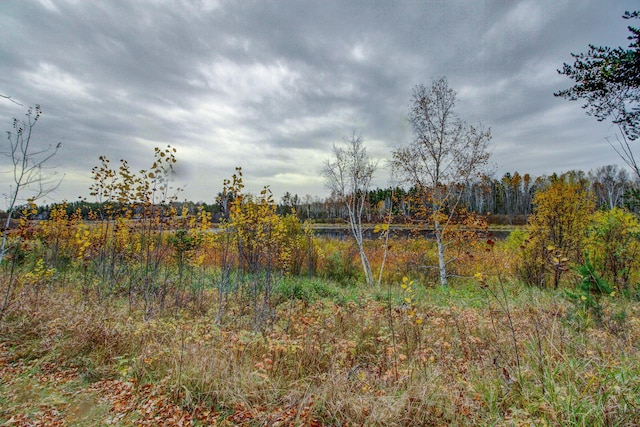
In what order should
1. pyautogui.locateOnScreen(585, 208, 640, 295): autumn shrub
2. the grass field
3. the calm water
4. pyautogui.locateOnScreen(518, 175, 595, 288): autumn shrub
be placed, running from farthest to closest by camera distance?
the calm water, pyautogui.locateOnScreen(518, 175, 595, 288): autumn shrub, pyautogui.locateOnScreen(585, 208, 640, 295): autumn shrub, the grass field

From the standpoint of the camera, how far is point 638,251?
7.56 metres

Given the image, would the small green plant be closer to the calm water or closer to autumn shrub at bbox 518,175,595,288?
autumn shrub at bbox 518,175,595,288

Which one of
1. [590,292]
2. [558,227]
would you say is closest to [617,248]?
[558,227]

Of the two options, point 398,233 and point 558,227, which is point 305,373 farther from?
point 398,233

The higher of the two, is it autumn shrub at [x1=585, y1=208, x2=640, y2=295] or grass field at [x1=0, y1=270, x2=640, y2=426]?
autumn shrub at [x1=585, y1=208, x2=640, y2=295]

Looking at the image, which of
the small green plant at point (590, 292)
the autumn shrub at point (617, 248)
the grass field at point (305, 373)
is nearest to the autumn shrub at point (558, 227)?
the autumn shrub at point (617, 248)

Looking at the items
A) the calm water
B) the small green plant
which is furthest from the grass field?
the calm water

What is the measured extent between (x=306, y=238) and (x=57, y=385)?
32.6 feet

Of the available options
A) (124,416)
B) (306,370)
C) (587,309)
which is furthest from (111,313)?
(587,309)

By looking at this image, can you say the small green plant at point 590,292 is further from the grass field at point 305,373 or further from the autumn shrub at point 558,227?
the autumn shrub at point 558,227

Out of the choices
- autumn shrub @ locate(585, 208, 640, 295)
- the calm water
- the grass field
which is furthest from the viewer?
the calm water

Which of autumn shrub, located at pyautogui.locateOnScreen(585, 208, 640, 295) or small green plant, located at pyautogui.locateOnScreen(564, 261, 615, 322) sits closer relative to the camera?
small green plant, located at pyautogui.locateOnScreen(564, 261, 615, 322)

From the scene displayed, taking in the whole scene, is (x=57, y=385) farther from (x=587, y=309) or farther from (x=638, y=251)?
(x=638, y=251)

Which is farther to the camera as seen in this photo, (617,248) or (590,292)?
(617,248)
